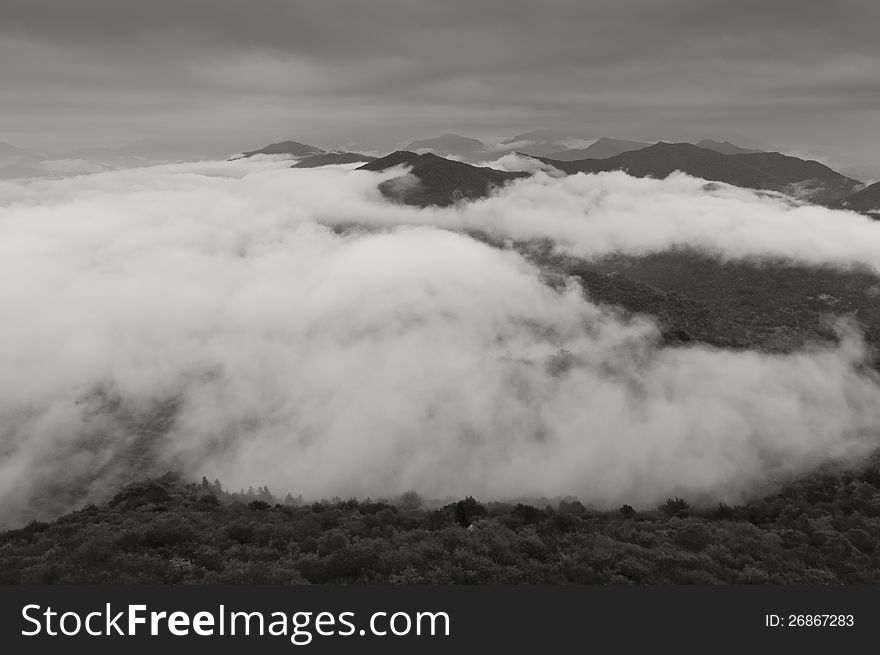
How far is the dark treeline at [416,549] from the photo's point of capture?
74.8 feet

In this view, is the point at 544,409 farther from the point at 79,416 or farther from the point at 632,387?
the point at 79,416

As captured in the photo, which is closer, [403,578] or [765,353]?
Result: [403,578]

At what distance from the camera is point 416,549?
82.5 feet

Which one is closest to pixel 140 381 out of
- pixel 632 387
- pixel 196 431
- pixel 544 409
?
pixel 196 431

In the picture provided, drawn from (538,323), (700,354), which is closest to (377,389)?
(538,323)

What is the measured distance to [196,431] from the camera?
13800 centimetres

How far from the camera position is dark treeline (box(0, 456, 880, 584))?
22.8 m

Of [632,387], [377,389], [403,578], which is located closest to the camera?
[403,578]

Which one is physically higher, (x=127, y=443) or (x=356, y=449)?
(x=127, y=443)

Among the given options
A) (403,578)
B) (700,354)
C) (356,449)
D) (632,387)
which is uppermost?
(403,578)

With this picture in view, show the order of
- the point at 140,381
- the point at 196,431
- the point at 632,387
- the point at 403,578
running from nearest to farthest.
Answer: the point at 403,578, the point at 196,431, the point at 632,387, the point at 140,381

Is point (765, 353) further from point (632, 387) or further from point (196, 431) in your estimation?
point (196, 431)

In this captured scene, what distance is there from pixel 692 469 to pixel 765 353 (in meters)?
65.4

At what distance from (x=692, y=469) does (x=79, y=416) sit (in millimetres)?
163549
